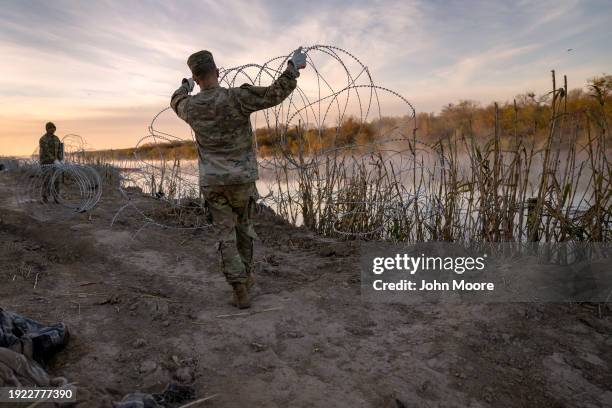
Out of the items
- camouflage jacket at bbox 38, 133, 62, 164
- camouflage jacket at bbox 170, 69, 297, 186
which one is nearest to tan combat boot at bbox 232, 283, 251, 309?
camouflage jacket at bbox 170, 69, 297, 186

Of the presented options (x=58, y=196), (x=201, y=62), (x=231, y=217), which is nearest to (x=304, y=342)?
(x=231, y=217)

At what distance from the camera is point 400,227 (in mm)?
4652

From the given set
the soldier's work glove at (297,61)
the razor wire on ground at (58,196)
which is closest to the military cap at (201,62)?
the soldier's work glove at (297,61)

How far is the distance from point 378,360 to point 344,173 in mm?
2888

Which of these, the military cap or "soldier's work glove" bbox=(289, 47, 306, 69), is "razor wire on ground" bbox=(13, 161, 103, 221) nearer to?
the military cap

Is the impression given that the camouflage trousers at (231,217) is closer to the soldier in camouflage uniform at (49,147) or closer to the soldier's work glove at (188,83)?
the soldier's work glove at (188,83)

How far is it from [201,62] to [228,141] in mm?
561

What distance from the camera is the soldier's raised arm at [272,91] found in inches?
118

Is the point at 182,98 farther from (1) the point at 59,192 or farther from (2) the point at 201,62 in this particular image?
(1) the point at 59,192

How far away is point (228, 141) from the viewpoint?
126 inches

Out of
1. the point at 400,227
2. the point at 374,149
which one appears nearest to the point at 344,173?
the point at 374,149

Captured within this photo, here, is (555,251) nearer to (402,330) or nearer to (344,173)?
(402,330)

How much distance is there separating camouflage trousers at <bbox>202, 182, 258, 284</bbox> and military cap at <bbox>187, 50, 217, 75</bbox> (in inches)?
31.9

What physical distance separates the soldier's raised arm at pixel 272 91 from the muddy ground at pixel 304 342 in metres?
1.43
